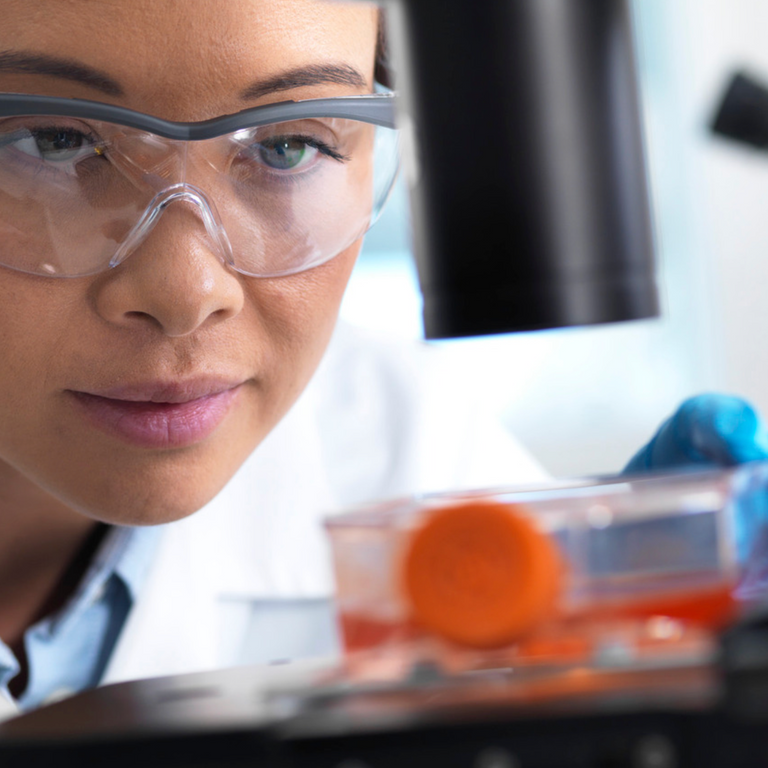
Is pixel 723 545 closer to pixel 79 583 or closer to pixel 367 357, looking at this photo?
pixel 79 583

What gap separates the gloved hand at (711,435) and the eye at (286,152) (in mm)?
391

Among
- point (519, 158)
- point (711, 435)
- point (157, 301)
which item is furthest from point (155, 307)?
point (711, 435)

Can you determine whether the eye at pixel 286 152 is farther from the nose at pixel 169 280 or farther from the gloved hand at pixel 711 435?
the gloved hand at pixel 711 435

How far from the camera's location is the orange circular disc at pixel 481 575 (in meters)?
0.46

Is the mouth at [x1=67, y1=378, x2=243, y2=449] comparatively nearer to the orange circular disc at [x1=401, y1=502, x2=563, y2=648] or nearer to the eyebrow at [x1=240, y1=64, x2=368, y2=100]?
the eyebrow at [x1=240, y1=64, x2=368, y2=100]

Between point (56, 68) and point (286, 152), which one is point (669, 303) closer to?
point (286, 152)

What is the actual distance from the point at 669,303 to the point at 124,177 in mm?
2202

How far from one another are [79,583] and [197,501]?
37 cm

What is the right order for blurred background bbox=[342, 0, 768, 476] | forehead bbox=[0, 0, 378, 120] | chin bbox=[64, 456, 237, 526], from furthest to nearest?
blurred background bbox=[342, 0, 768, 476] → chin bbox=[64, 456, 237, 526] → forehead bbox=[0, 0, 378, 120]

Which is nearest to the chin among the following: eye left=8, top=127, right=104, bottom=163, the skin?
the skin

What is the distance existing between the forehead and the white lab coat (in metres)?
0.53

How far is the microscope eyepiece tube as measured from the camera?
1.49 ft

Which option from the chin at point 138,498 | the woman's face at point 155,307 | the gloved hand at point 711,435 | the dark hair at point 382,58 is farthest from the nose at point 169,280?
the gloved hand at point 711,435

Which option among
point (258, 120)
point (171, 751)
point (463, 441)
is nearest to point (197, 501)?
point (258, 120)
